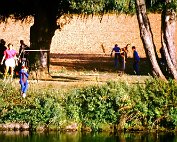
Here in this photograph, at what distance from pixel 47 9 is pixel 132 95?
780 centimetres

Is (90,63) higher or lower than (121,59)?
lower

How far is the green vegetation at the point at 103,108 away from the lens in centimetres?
2053

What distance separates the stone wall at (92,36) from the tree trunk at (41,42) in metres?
16.4

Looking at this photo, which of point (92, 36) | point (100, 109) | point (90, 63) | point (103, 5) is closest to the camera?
point (100, 109)

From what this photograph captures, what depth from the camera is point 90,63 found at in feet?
126

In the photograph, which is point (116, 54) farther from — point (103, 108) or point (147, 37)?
point (103, 108)

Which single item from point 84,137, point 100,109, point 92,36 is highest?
point 92,36

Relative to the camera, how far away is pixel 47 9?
89.0 feet

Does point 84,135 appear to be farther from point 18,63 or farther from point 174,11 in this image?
point 18,63

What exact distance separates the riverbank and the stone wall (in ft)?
76.3

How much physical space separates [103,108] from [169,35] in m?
4.58

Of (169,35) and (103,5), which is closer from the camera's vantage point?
(169,35)

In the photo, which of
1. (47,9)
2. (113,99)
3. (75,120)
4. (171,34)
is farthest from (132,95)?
(47,9)

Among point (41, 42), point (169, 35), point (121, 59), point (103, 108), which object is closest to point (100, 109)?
point (103, 108)
